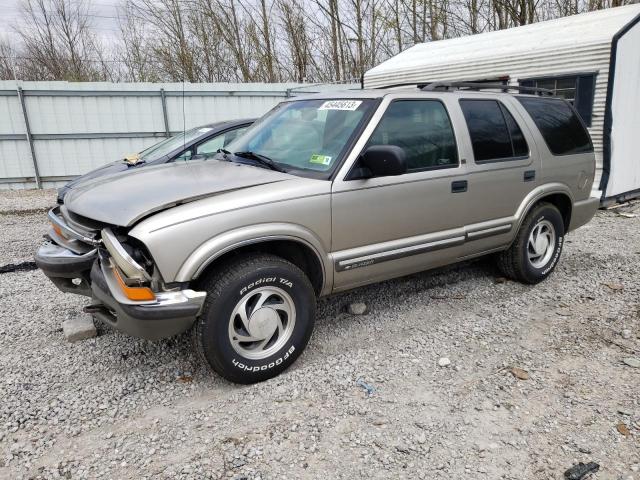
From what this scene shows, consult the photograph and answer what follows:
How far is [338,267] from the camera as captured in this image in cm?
343

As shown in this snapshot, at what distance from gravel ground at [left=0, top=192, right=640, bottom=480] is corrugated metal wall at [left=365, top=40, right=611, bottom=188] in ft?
16.4

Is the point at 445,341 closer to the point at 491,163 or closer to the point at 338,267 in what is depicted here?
the point at 338,267

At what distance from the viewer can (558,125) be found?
15.9ft

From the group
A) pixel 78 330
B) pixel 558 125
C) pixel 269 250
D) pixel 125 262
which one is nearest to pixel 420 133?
pixel 269 250

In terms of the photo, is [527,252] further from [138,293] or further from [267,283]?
[138,293]

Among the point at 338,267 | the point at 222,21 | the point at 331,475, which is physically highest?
the point at 222,21

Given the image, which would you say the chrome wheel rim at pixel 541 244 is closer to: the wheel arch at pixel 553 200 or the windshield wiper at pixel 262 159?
the wheel arch at pixel 553 200

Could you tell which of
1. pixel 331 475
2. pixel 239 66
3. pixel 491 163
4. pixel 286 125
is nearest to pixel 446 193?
pixel 491 163

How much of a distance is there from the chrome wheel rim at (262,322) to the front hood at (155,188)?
0.71 metres

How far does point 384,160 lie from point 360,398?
5.09 feet

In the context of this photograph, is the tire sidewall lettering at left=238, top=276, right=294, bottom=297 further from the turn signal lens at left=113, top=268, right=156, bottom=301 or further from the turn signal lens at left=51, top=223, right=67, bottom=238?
the turn signal lens at left=51, top=223, right=67, bottom=238

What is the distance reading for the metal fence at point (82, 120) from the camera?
37.3 feet

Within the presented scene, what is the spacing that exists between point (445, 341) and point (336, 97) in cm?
213

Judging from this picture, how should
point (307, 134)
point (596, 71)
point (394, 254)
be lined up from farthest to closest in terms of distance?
point (596, 71)
point (307, 134)
point (394, 254)
